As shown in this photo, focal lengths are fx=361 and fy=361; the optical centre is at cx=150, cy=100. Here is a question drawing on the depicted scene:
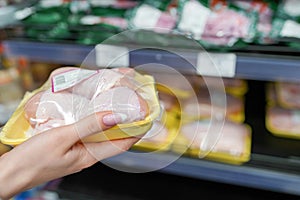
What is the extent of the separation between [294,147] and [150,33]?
60 centimetres

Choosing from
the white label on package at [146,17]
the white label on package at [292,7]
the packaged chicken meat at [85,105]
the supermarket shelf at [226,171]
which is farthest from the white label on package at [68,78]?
the white label on package at [292,7]

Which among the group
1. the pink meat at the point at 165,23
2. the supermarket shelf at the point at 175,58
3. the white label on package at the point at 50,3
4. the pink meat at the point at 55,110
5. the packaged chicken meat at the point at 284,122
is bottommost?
the packaged chicken meat at the point at 284,122

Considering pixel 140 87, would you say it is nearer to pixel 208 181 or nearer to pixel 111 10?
pixel 111 10

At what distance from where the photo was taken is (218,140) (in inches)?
48.1

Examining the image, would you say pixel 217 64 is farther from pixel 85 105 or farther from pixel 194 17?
pixel 85 105

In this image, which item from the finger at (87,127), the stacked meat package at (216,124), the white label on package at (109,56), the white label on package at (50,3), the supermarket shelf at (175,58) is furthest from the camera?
the white label on package at (50,3)

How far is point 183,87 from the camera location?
133cm

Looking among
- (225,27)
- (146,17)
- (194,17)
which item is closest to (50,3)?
(146,17)

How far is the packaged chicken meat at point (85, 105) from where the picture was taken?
746 mm

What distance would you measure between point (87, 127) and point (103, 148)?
0.10 meters

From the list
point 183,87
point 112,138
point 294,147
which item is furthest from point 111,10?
point 294,147

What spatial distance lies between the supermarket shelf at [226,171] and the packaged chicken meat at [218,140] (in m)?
0.03

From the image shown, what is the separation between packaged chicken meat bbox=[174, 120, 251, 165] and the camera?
1.19 meters

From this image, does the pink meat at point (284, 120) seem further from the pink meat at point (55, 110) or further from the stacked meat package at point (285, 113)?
the pink meat at point (55, 110)
